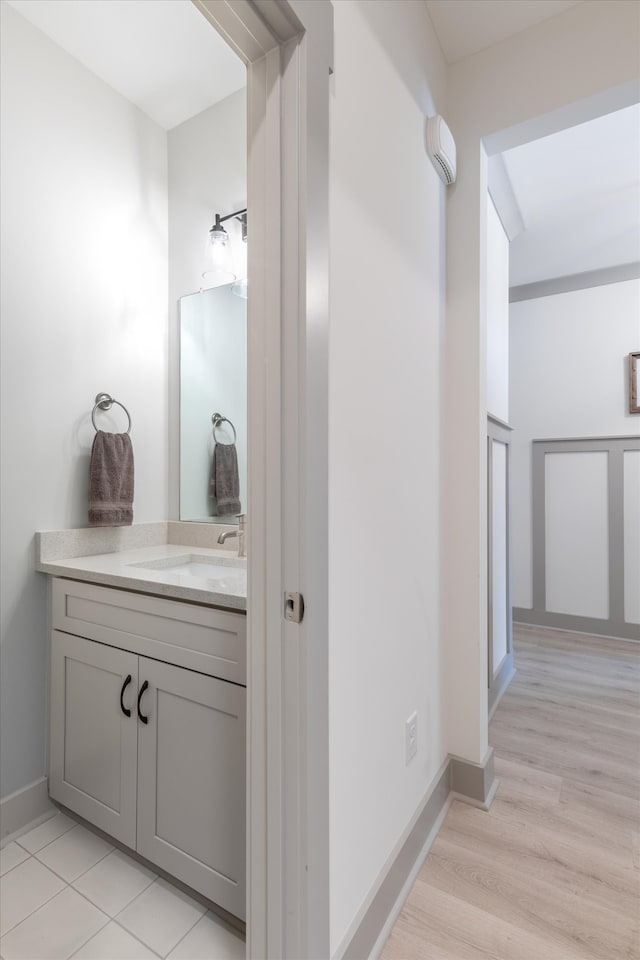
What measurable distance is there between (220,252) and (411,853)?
7.08 feet

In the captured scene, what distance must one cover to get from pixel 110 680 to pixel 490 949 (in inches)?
46.9

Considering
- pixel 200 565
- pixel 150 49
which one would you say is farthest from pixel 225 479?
pixel 150 49

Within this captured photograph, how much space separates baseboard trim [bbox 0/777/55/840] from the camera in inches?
Answer: 60.0

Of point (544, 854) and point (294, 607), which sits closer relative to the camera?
point (294, 607)

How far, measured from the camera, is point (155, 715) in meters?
1.31

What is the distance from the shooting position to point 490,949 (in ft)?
3.77

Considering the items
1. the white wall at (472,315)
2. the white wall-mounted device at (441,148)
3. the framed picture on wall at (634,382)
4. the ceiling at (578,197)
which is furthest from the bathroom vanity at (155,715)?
the framed picture on wall at (634,382)

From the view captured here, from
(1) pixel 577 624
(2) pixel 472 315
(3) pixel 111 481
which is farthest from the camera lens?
(1) pixel 577 624

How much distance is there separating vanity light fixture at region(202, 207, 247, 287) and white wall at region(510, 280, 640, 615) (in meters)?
2.65

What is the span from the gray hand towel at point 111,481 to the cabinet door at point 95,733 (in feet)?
1.42

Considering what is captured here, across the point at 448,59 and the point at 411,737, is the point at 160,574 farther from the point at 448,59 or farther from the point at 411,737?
the point at 448,59

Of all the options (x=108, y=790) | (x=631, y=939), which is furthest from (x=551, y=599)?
(x=108, y=790)

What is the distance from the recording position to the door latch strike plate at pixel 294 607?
2.96ft

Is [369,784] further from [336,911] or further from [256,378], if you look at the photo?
[256,378]
